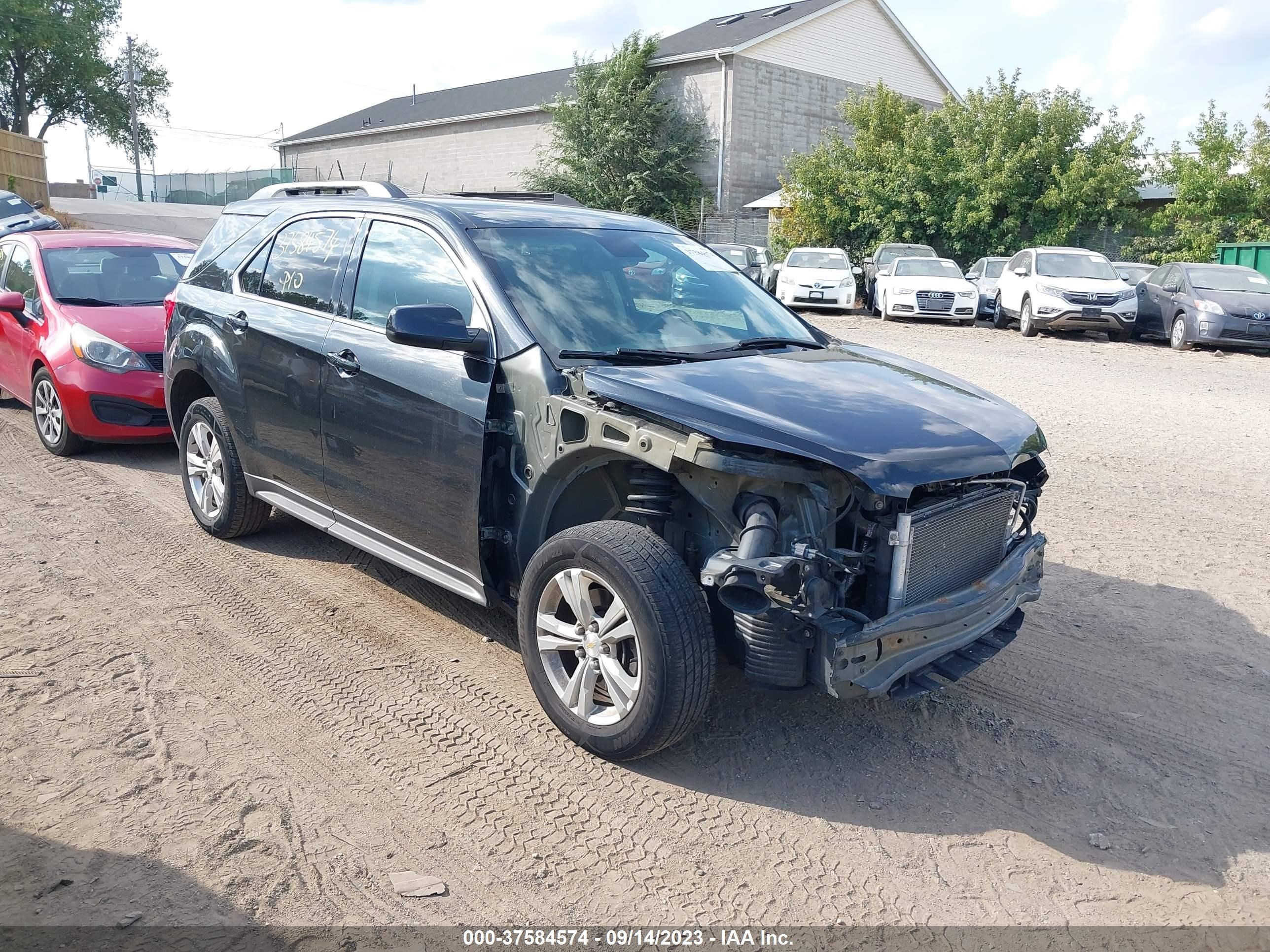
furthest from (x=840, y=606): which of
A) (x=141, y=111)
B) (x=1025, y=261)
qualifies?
(x=141, y=111)

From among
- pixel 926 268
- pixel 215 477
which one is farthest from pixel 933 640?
pixel 926 268

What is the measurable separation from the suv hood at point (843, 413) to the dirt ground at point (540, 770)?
3.68 feet

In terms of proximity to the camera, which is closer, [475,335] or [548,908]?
[548,908]

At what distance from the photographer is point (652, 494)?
373 cm

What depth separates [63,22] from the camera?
51781 mm

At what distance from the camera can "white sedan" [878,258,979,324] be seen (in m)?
22.0

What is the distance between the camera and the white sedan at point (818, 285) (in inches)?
939

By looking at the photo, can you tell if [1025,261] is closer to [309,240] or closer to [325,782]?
[309,240]

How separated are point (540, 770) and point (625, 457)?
3.78ft

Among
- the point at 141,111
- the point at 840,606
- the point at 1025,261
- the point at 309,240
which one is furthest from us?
the point at 141,111

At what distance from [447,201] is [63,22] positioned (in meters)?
58.4

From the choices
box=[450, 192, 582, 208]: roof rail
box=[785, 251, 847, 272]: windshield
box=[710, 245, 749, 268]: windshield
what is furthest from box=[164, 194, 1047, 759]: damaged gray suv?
box=[710, 245, 749, 268]: windshield

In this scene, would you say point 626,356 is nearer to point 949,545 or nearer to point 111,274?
point 949,545

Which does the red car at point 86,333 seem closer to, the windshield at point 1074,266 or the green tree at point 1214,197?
the windshield at point 1074,266
